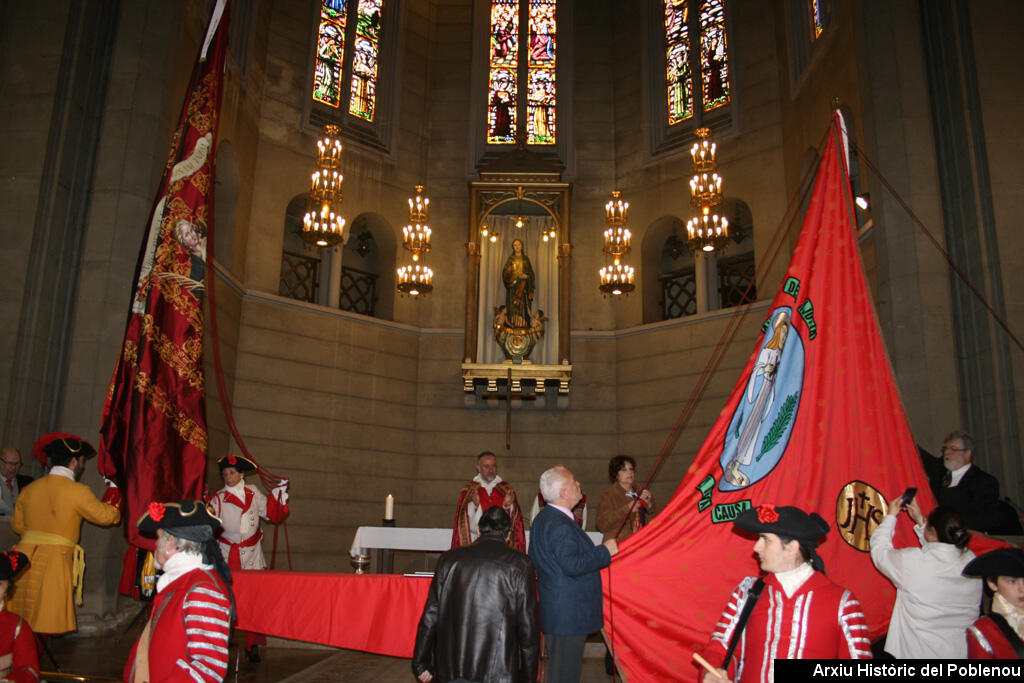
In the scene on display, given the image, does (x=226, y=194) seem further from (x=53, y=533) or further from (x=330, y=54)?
(x=53, y=533)

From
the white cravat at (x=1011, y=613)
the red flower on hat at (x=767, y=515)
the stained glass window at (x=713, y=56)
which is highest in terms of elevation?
the stained glass window at (x=713, y=56)

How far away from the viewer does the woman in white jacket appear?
3.48 metres

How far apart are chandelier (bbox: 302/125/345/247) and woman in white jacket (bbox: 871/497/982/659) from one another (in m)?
7.88

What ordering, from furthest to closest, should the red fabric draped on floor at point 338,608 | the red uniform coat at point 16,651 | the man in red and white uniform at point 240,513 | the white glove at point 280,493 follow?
the white glove at point 280,493
the man in red and white uniform at point 240,513
the red fabric draped on floor at point 338,608
the red uniform coat at point 16,651

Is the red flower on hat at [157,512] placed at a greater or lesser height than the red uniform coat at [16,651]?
greater

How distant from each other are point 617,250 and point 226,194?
5.73m

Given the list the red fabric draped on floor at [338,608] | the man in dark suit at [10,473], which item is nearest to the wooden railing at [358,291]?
the man in dark suit at [10,473]

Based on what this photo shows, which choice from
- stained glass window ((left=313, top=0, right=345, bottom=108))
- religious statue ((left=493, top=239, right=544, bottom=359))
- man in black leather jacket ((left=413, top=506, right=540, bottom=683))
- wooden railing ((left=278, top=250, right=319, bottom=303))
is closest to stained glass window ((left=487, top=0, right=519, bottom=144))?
stained glass window ((left=313, top=0, right=345, bottom=108))

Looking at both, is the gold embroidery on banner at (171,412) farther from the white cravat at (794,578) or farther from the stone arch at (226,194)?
the stone arch at (226,194)

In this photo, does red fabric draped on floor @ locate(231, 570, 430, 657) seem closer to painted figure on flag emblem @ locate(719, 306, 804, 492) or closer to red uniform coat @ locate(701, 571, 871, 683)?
painted figure on flag emblem @ locate(719, 306, 804, 492)

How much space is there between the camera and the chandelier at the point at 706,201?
31.9 ft

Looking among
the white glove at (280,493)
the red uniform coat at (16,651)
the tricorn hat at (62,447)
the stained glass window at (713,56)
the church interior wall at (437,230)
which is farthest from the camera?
the stained glass window at (713,56)

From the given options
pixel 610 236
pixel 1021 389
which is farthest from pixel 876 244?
pixel 610 236

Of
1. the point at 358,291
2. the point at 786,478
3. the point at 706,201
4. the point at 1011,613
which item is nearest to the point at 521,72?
the point at 358,291
